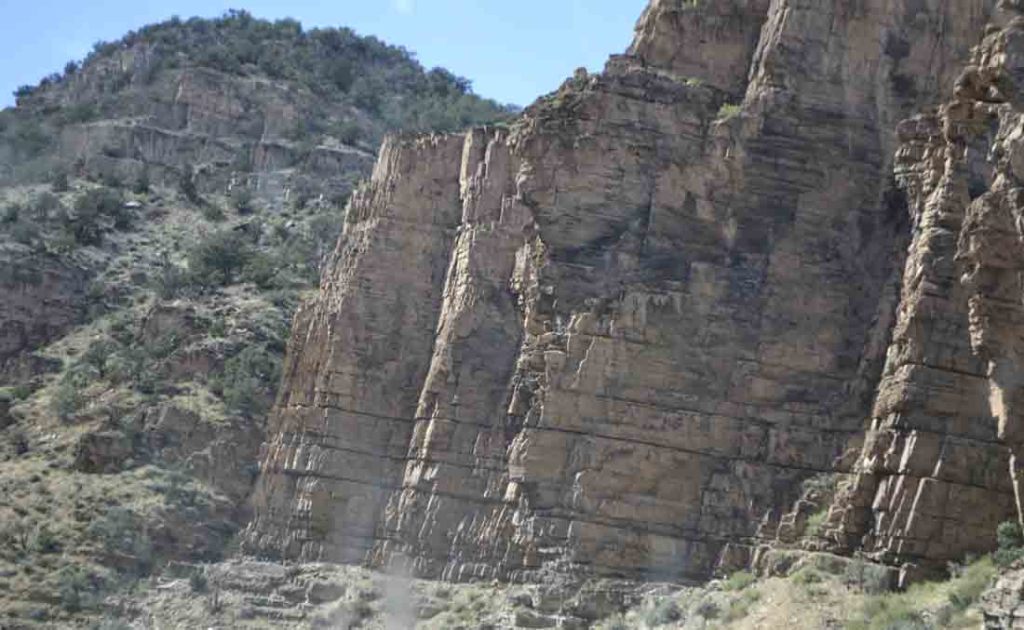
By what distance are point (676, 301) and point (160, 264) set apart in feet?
94.4

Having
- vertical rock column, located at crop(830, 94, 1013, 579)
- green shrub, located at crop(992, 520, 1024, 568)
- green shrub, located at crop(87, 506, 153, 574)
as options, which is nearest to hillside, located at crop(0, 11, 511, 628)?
green shrub, located at crop(87, 506, 153, 574)

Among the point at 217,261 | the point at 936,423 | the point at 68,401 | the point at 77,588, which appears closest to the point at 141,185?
the point at 217,261

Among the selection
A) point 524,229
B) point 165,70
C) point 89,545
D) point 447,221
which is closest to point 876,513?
point 524,229

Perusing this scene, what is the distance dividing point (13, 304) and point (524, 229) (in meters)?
20.6

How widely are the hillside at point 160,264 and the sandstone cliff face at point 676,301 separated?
234 inches

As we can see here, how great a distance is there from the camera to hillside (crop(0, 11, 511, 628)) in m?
57.2

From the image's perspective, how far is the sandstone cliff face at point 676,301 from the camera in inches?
1918

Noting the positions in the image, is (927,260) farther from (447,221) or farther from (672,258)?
(447,221)

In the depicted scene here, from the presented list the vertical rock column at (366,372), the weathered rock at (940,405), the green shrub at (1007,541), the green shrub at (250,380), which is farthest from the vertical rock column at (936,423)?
the green shrub at (250,380)

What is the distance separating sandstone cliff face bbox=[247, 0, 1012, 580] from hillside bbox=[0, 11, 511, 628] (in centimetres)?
593

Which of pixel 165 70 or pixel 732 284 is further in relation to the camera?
pixel 165 70

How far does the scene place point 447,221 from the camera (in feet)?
186

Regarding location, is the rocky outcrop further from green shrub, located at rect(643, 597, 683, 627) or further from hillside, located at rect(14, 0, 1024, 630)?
green shrub, located at rect(643, 597, 683, 627)

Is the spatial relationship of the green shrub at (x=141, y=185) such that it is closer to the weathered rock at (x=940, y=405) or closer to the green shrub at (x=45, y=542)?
the green shrub at (x=45, y=542)
